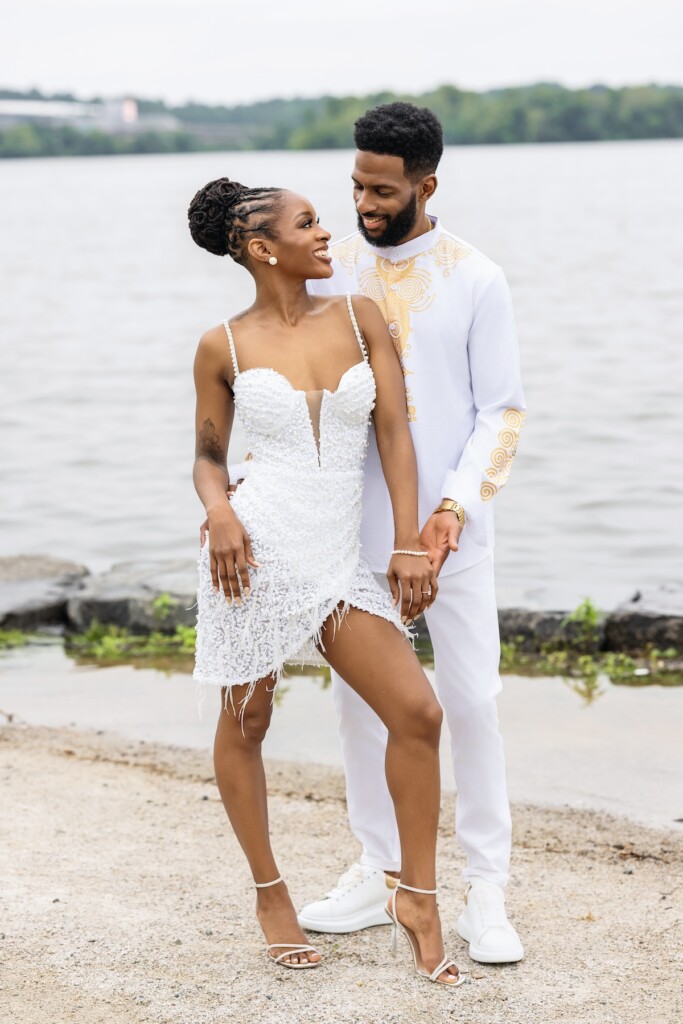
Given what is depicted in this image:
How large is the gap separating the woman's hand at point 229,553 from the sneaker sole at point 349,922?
1014mm

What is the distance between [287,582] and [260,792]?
0.57m

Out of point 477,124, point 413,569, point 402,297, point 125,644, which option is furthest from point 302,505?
point 477,124

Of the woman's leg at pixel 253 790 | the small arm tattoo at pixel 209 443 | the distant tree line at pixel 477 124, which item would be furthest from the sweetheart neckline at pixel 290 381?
the distant tree line at pixel 477 124

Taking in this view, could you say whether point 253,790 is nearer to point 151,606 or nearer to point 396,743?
point 396,743

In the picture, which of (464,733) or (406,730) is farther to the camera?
(464,733)

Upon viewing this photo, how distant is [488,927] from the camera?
367 centimetres

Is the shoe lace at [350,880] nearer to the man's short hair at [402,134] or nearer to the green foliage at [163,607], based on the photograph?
the man's short hair at [402,134]

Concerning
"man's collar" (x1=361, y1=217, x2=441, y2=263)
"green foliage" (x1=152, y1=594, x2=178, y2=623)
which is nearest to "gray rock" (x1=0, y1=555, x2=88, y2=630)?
"green foliage" (x1=152, y1=594, x2=178, y2=623)

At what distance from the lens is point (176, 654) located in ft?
24.6

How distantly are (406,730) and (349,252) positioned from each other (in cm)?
125

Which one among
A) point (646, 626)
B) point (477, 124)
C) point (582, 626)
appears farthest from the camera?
point (477, 124)

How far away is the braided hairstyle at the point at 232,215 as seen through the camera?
346 cm

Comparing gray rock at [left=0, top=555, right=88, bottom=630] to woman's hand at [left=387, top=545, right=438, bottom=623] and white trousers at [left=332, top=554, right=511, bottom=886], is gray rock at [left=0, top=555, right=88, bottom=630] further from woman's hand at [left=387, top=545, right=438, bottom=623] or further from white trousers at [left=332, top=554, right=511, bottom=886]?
woman's hand at [left=387, top=545, right=438, bottom=623]

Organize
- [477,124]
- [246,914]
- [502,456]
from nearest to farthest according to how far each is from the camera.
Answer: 1. [502,456]
2. [246,914]
3. [477,124]
